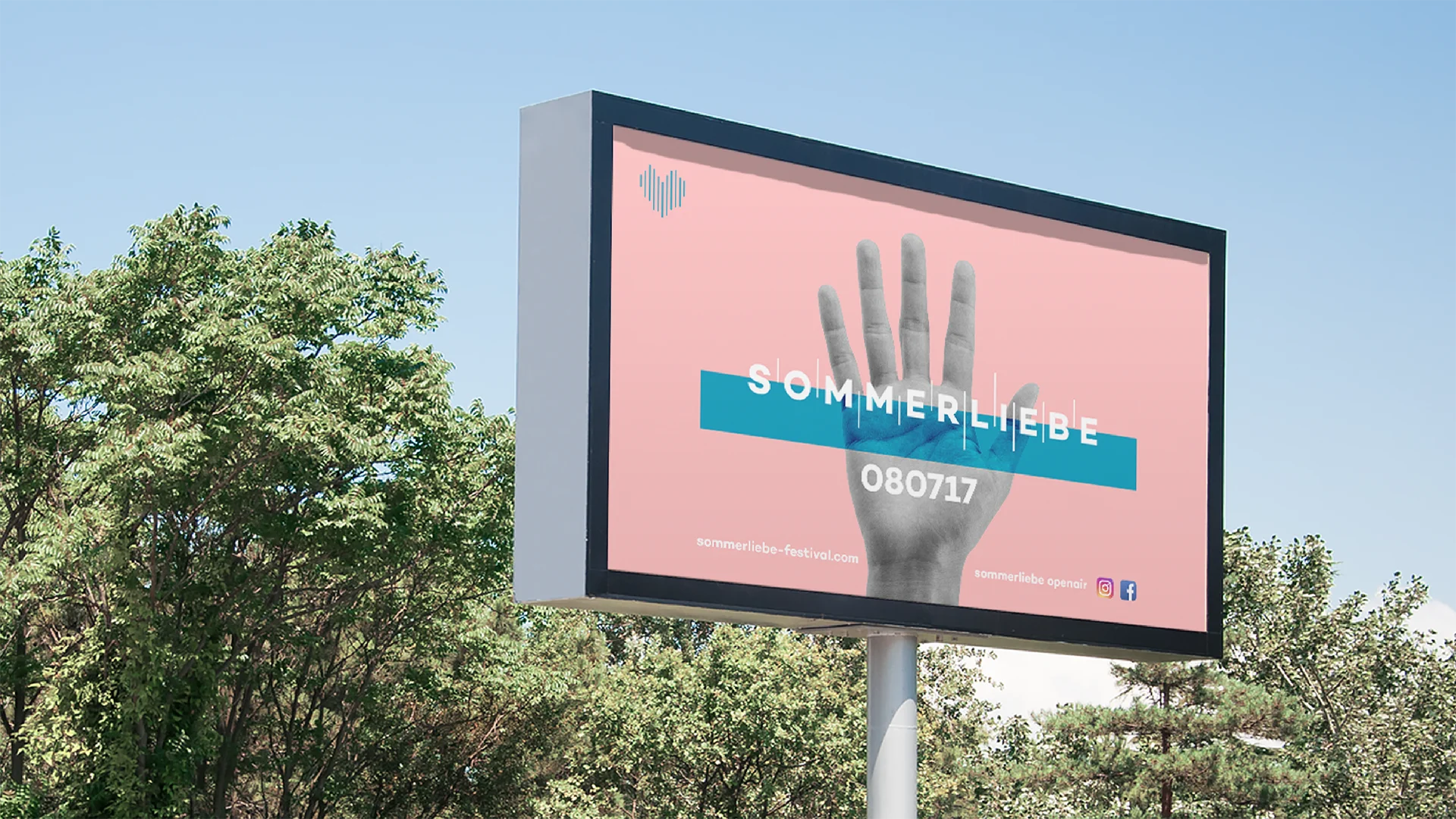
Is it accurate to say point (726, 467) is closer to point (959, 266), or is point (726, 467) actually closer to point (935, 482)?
point (935, 482)

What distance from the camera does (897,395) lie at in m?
11.8

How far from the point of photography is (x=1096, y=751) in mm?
25969

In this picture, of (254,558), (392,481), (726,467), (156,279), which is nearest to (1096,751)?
(392,481)

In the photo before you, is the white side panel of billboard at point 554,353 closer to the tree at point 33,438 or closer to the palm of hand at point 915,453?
the palm of hand at point 915,453

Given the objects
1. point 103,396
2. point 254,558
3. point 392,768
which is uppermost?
point 103,396

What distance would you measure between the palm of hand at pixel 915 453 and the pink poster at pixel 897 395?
17mm

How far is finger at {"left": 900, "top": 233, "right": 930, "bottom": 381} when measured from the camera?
1190 centimetres

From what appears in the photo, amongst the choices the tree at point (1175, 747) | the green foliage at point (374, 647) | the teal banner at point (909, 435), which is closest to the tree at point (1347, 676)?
the green foliage at point (374, 647)

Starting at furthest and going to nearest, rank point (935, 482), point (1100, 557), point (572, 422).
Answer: point (1100, 557)
point (935, 482)
point (572, 422)

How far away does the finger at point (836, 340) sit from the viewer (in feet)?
38.0

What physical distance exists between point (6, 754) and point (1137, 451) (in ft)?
61.9

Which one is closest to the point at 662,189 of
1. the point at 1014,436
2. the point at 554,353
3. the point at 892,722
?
the point at 554,353

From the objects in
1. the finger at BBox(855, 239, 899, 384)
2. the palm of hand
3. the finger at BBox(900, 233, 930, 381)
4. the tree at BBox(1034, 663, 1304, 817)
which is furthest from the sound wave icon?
the tree at BBox(1034, 663, 1304, 817)

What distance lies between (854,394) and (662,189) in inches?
74.6
